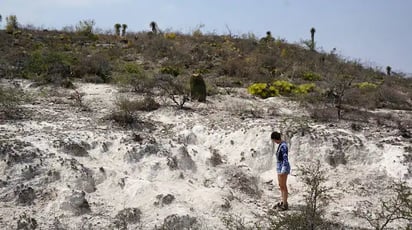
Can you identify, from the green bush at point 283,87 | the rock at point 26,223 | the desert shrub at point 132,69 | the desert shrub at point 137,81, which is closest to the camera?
the rock at point 26,223

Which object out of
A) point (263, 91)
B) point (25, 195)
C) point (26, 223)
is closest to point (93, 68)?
point (263, 91)

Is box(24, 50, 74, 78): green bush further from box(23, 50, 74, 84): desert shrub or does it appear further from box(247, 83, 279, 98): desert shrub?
box(247, 83, 279, 98): desert shrub

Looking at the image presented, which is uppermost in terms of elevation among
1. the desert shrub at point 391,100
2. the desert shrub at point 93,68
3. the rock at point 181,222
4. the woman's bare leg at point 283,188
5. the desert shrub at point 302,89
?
the desert shrub at point 93,68

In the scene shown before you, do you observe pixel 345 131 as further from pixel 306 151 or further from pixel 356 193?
pixel 356 193

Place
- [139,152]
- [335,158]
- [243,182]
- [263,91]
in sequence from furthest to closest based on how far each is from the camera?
[263,91]
[335,158]
[139,152]
[243,182]

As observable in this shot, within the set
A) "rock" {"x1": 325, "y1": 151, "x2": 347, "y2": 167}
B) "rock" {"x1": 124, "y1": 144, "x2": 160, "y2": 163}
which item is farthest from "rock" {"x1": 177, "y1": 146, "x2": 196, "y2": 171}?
"rock" {"x1": 325, "y1": 151, "x2": 347, "y2": 167}

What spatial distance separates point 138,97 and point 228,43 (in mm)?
10838

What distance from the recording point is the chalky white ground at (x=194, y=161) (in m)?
7.98

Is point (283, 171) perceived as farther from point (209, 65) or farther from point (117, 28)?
point (117, 28)

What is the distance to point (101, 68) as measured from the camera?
1573 cm

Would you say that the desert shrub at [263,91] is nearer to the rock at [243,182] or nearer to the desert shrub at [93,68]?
the desert shrub at [93,68]

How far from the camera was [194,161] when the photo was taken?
9.72 meters


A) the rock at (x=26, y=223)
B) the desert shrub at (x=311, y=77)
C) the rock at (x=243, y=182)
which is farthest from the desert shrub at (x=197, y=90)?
the rock at (x=26, y=223)

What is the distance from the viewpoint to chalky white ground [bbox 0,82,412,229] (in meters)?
7.98
